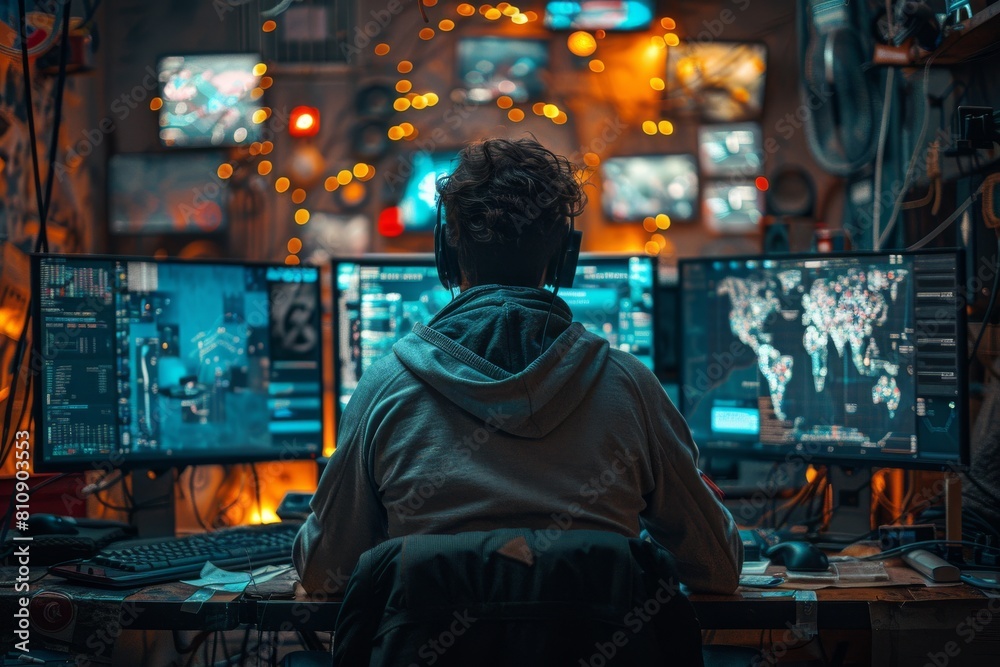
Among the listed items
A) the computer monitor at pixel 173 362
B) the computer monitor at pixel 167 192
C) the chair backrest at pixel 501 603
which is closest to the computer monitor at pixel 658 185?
the computer monitor at pixel 167 192

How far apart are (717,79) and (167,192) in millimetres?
2182

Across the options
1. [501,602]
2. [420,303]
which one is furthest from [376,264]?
[501,602]

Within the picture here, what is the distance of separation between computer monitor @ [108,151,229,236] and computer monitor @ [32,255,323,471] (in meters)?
1.61

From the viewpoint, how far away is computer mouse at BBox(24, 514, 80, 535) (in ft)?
5.64

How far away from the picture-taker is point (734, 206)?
11.4 ft

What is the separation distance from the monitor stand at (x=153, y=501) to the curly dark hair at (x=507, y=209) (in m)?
0.97

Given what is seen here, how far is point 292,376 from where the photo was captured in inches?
78.7

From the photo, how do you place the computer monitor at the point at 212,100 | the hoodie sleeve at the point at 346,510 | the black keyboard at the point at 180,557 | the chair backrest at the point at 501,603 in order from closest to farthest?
1. the chair backrest at the point at 501,603
2. the hoodie sleeve at the point at 346,510
3. the black keyboard at the point at 180,557
4. the computer monitor at the point at 212,100

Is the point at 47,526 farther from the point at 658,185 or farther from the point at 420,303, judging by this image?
the point at 658,185

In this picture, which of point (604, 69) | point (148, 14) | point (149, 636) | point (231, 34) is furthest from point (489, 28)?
point (149, 636)

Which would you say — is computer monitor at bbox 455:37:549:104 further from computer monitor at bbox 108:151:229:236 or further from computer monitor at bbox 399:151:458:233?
computer monitor at bbox 108:151:229:236

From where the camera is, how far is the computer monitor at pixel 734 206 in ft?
11.4

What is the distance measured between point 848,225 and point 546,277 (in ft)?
6.17

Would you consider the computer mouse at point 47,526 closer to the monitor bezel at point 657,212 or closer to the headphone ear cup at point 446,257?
the headphone ear cup at point 446,257
